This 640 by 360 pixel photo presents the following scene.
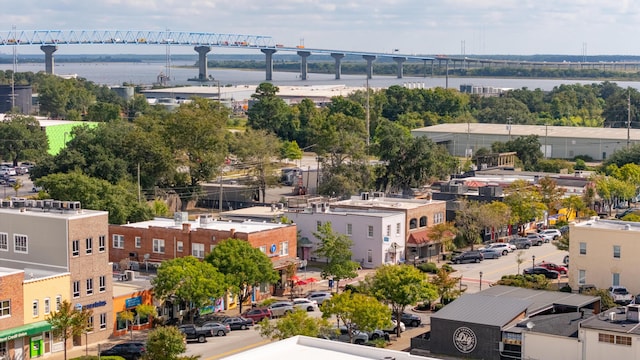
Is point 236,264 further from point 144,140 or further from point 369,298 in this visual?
point 144,140

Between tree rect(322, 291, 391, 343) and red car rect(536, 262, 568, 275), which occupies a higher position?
tree rect(322, 291, 391, 343)

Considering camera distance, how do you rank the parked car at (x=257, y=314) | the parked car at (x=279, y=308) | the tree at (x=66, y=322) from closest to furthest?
1. the tree at (x=66, y=322)
2. the parked car at (x=257, y=314)
3. the parked car at (x=279, y=308)

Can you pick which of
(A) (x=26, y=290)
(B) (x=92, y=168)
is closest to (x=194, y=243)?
(A) (x=26, y=290)

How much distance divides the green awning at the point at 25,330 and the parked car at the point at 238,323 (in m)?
4.73

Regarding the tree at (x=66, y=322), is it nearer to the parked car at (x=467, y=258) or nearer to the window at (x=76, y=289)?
the window at (x=76, y=289)

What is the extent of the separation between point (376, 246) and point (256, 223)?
14.2 feet

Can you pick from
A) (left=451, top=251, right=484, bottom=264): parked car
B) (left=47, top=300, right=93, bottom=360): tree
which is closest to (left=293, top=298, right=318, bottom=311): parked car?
(left=47, top=300, right=93, bottom=360): tree

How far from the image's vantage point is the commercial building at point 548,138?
7044 cm

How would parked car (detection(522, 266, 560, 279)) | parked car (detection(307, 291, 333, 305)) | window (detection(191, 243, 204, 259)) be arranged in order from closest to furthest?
parked car (detection(307, 291, 333, 305)), window (detection(191, 243, 204, 259)), parked car (detection(522, 266, 560, 279))

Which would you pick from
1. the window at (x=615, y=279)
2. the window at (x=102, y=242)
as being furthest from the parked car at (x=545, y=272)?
the window at (x=102, y=242)

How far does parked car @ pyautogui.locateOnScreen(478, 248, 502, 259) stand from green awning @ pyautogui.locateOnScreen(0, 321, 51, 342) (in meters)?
17.7

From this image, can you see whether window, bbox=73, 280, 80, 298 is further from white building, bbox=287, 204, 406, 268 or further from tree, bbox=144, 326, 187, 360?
white building, bbox=287, 204, 406, 268

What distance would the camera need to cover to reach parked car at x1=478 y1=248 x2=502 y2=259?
38656mm

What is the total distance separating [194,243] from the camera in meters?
33.0
